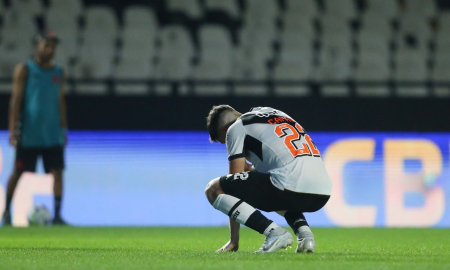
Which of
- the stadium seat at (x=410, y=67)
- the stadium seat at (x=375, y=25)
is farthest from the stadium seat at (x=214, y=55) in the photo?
the stadium seat at (x=410, y=67)

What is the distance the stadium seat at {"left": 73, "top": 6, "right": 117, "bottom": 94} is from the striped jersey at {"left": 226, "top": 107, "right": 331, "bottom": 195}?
5387 millimetres

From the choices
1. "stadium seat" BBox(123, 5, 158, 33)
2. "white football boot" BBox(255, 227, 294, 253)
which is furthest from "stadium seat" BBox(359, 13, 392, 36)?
"white football boot" BBox(255, 227, 294, 253)

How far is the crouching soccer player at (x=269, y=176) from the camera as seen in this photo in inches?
169

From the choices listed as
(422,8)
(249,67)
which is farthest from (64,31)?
(422,8)

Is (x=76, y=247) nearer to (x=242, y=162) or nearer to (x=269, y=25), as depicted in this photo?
(x=242, y=162)

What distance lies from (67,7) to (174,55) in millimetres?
2013

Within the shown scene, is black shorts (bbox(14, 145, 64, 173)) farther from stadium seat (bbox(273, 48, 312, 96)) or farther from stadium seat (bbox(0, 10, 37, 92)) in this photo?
stadium seat (bbox(273, 48, 312, 96))

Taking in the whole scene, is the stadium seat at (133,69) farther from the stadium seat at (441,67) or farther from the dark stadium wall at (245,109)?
the stadium seat at (441,67)

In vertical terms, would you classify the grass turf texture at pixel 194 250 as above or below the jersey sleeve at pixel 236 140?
below

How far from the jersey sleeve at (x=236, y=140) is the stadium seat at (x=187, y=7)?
24.9 ft

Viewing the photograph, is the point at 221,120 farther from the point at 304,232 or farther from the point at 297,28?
the point at 297,28

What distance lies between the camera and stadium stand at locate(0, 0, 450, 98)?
1032cm

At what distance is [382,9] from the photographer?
12016mm

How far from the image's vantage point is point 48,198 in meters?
8.34
